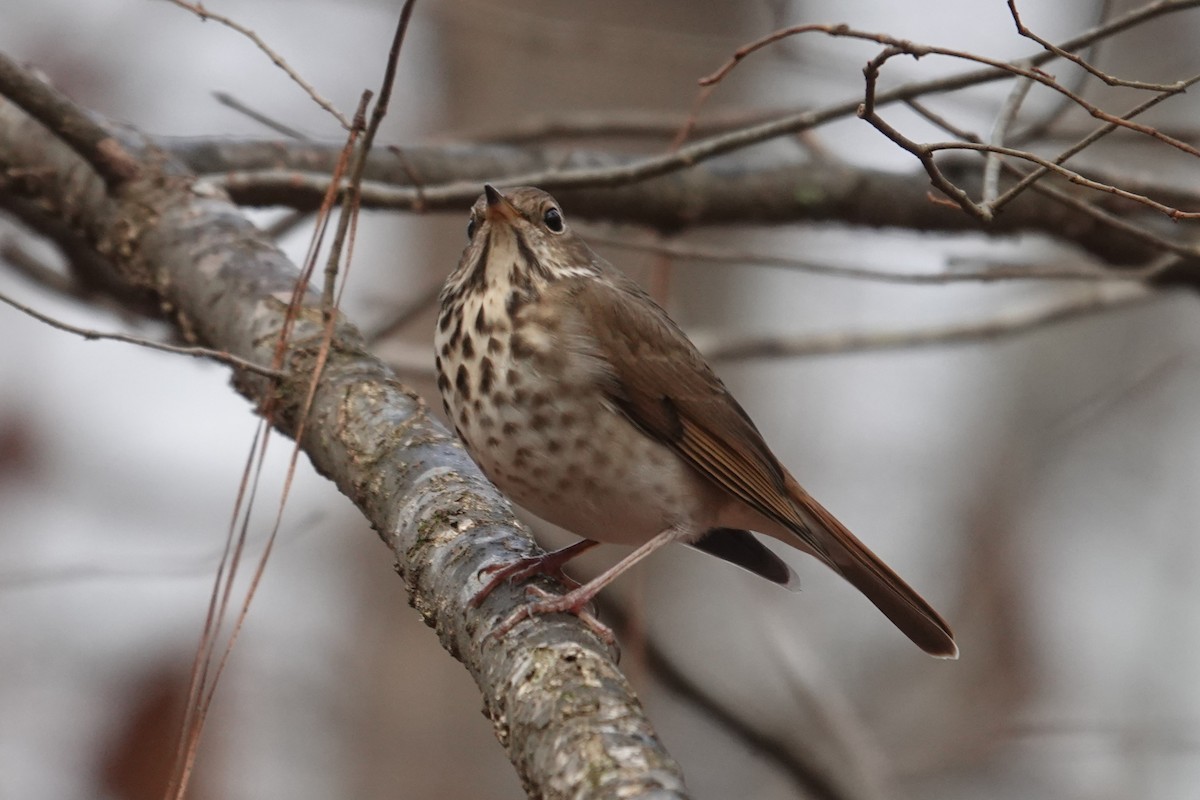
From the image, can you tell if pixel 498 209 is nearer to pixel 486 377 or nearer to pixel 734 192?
pixel 486 377

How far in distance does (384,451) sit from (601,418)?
0.58 m

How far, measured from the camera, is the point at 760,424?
8.39 meters

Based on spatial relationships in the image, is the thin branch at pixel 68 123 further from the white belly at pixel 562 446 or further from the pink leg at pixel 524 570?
the pink leg at pixel 524 570

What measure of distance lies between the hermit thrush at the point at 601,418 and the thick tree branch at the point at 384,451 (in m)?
0.19

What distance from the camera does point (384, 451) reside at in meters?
2.83

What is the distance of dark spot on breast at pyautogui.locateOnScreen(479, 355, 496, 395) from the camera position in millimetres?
3059

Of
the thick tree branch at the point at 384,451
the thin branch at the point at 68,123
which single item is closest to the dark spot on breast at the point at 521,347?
the thick tree branch at the point at 384,451

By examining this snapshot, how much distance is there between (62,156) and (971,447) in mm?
7123

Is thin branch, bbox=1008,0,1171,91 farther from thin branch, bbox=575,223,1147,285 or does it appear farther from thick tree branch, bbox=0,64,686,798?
thick tree branch, bbox=0,64,686,798

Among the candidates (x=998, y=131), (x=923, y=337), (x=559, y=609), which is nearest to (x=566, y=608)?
(x=559, y=609)

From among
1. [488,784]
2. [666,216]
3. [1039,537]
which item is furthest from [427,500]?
[1039,537]

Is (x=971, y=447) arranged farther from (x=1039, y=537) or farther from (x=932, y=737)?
(x=932, y=737)

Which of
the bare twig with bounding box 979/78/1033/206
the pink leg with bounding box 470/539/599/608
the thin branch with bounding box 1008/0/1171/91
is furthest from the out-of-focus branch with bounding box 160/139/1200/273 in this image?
the thin branch with bounding box 1008/0/1171/91

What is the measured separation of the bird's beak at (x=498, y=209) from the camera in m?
3.33
